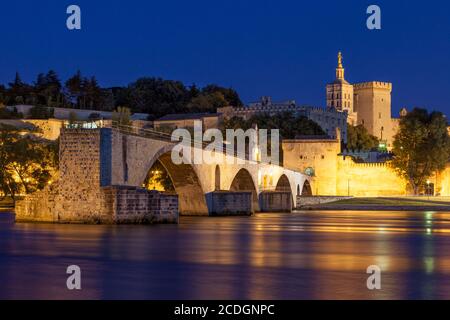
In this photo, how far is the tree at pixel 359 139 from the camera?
14014 cm

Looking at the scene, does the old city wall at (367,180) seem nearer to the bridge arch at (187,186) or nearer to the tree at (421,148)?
the tree at (421,148)

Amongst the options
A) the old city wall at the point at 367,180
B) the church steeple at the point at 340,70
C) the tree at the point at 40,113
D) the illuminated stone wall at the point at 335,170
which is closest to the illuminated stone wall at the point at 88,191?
the old city wall at the point at 367,180

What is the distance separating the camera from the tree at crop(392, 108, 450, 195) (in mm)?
94750

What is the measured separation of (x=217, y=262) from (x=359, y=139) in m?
123

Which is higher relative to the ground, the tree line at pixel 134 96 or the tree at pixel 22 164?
the tree line at pixel 134 96

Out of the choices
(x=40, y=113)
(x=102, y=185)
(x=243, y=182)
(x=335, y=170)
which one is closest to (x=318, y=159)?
(x=335, y=170)

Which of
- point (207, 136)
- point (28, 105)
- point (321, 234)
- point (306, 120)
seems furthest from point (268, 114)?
point (321, 234)

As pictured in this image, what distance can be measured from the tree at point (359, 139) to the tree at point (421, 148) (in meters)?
37.7

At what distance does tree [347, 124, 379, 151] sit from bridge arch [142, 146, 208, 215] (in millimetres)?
83854

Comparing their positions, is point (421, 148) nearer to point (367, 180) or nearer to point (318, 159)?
point (367, 180)

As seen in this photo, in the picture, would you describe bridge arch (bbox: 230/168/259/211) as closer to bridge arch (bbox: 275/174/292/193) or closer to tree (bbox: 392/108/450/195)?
bridge arch (bbox: 275/174/292/193)

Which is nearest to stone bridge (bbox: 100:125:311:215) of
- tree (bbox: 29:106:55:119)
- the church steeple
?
tree (bbox: 29:106:55:119)

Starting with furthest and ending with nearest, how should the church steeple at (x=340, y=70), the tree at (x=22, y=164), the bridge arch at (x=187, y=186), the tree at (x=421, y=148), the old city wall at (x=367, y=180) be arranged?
the church steeple at (x=340, y=70), the old city wall at (x=367, y=180), the tree at (x=421, y=148), the tree at (x=22, y=164), the bridge arch at (x=187, y=186)

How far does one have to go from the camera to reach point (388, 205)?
246ft
